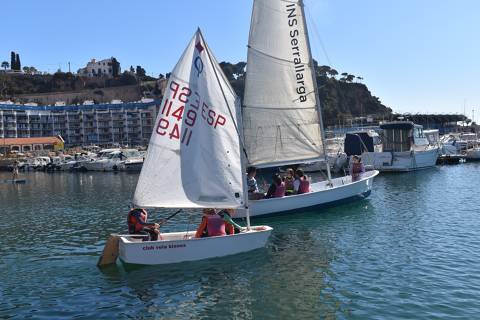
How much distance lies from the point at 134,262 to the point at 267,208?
33.1ft

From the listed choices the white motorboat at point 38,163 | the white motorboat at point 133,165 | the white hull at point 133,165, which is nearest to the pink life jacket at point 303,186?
the white motorboat at point 133,165

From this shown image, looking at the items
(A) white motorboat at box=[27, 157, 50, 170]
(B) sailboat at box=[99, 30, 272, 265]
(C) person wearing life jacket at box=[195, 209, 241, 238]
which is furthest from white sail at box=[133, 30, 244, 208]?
(A) white motorboat at box=[27, 157, 50, 170]

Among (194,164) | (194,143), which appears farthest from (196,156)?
(194,143)

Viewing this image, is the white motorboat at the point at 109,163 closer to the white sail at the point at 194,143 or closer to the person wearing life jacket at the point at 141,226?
the person wearing life jacket at the point at 141,226

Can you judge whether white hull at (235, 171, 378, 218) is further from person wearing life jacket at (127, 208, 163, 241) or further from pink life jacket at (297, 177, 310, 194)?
person wearing life jacket at (127, 208, 163, 241)

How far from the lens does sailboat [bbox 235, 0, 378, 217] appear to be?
2616cm

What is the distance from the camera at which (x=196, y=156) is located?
17344 millimetres

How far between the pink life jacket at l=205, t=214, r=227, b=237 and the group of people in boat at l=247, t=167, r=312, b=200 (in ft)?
25.7

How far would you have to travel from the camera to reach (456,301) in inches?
499

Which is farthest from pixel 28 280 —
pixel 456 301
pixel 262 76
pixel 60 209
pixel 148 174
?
pixel 60 209

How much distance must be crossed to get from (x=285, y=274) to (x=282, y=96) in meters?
13.8

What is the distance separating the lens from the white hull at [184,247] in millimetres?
15906

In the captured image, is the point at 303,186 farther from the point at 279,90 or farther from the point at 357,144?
the point at 357,144

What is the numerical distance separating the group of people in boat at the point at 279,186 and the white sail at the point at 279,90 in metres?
1.30
